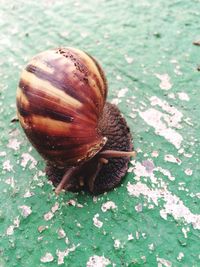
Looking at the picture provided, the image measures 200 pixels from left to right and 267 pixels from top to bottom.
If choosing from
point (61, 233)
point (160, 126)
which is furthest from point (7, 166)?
point (160, 126)

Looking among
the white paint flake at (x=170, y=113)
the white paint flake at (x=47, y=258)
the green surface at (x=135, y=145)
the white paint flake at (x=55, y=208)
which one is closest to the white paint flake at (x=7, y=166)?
the green surface at (x=135, y=145)

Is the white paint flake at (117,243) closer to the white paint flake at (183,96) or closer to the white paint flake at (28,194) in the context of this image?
the white paint flake at (28,194)

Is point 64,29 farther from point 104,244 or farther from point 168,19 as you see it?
point 104,244

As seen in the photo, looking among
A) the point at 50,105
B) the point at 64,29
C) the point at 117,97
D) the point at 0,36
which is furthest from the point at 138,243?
the point at 0,36

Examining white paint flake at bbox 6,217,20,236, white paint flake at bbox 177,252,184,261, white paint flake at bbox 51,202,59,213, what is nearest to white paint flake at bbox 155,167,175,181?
white paint flake at bbox 177,252,184,261

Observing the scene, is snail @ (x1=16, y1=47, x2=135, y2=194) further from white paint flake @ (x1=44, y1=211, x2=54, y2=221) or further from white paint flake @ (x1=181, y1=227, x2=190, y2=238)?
white paint flake @ (x1=181, y1=227, x2=190, y2=238)

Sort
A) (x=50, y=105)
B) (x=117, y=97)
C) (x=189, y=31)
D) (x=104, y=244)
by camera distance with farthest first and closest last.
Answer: (x=189, y=31) → (x=117, y=97) → (x=104, y=244) → (x=50, y=105)
